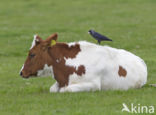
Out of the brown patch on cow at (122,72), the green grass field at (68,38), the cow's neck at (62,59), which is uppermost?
the cow's neck at (62,59)

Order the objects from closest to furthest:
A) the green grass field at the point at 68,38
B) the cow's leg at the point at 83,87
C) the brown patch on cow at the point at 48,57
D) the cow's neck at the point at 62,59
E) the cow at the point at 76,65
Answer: the green grass field at the point at 68,38
the cow's leg at the point at 83,87
the cow at the point at 76,65
the cow's neck at the point at 62,59
the brown patch on cow at the point at 48,57

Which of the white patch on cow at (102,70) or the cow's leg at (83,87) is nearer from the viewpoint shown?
the cow's leg at (83,87)

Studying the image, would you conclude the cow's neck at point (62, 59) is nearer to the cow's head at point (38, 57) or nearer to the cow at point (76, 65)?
the cow at point (76, 65)

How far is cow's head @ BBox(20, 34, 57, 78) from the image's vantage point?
37.6ft

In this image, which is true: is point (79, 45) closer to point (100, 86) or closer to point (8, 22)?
point (100, 86)

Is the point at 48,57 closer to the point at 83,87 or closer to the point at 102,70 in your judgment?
the point at 83,87

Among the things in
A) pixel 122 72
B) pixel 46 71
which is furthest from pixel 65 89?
pixel 122 72

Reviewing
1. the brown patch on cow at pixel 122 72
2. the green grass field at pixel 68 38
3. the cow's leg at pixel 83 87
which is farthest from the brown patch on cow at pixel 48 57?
the brown patch on cow at pixel 122 72

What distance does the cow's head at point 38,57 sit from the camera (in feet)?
37.6

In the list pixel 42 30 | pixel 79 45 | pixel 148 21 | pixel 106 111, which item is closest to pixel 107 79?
pixel 79 45

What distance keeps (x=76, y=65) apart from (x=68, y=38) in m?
12.6

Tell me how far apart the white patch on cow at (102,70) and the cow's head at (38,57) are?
534 millimetres

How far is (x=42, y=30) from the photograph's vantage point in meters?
27.1

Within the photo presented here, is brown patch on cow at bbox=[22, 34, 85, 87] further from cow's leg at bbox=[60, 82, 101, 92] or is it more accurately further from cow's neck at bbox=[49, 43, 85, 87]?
cow's leg at bbox=[60, 82, 101, 92]
